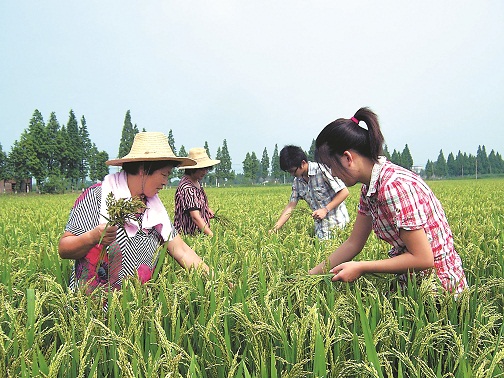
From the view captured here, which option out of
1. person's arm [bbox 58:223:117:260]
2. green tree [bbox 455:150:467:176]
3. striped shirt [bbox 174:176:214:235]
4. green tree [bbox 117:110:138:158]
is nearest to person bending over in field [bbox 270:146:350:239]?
striped shirt [bbox 174:176:214:235]

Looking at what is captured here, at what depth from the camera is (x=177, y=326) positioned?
5.17ft

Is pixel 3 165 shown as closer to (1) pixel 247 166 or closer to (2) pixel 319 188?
(1) pixel 247 166

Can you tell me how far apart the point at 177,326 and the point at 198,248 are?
188 centimetres

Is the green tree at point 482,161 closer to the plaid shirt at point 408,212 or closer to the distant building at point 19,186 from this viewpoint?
the distant building at point 19,186

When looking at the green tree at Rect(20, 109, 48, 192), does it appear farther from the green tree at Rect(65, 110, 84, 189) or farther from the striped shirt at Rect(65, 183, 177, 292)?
the striped shirt at Rect(65, 183, 177, 292)

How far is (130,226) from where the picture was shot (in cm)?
240

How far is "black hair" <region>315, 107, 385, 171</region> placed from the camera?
6.35 ft

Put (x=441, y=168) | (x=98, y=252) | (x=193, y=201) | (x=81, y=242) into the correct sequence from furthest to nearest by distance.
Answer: (x=441, y=168)
(x=193, y=201)
(x=98, y=252)
(x=81, y=242)

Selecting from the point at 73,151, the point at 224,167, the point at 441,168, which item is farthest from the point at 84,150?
the point at 441,168

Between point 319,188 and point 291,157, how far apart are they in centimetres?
51

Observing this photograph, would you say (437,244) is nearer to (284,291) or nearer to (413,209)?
(413,209)

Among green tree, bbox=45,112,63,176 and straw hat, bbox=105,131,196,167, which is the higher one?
green tree, bbox=45,112,63,176

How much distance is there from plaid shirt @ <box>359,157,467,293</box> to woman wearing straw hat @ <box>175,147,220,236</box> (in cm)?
257

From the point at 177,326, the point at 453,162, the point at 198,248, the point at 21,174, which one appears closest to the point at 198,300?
the point at 177,326
